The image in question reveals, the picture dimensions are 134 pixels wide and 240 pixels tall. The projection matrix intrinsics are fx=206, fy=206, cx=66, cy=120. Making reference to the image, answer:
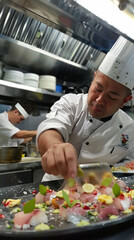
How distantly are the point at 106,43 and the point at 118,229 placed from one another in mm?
3190

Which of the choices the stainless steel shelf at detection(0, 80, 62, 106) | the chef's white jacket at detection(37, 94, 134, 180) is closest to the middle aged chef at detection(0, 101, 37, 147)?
the stainless steel shelf at detection(0, 80, 62, 106)

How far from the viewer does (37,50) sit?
3.07 m

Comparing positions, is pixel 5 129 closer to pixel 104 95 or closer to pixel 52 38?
pixel 52 38

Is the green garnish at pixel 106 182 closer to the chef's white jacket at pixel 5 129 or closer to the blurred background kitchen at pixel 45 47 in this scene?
the blurred background kitchen at pixel 45 47

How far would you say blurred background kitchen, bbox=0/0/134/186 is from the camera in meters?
2.19

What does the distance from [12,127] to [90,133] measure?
6.44ft

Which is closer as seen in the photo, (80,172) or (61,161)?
(61,161)

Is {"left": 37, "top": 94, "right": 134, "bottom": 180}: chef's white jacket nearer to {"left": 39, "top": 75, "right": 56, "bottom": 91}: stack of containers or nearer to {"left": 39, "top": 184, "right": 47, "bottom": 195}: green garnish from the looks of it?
{"left": 39, "top": 184, "right": 47, "bottom": 195}: green garnish

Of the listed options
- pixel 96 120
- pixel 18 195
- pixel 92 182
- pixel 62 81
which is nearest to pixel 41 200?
pixel 18 195

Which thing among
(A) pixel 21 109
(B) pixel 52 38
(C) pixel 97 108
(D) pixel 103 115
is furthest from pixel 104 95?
(A) pixel 21 109

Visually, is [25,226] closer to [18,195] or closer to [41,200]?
[41,200]

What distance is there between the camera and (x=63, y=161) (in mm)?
859

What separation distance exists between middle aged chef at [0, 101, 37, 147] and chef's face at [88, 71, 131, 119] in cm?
194

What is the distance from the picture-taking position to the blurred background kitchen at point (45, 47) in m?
2.19
